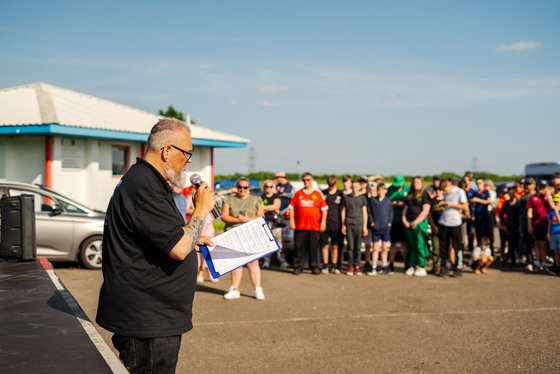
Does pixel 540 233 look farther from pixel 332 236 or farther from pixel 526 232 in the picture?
pixel 332 236

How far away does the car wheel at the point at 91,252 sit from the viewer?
11492 millimetres

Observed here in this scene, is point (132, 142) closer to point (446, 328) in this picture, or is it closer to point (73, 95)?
point (73, 95)

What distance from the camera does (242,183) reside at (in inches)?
376

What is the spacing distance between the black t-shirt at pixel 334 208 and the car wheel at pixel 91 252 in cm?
490

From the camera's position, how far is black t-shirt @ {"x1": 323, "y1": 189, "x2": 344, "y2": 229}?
11992 millimetres

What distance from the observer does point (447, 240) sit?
1152 cm

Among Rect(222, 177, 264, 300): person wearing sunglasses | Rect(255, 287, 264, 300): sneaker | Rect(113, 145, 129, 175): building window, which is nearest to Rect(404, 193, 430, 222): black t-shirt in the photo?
Rect(222, 177, 264, 300): person wearing sunglasses

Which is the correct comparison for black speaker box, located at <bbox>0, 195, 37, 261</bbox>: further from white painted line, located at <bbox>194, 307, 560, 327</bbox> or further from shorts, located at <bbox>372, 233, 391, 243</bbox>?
shorts, located at <bbox>372, 233, 391, 243</bbox>

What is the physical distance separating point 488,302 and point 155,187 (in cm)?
728

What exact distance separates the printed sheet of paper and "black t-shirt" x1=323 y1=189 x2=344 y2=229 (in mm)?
6248

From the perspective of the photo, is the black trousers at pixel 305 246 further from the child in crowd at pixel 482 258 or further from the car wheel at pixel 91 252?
the car wheel at pixel 91 252

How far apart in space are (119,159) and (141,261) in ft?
53.7

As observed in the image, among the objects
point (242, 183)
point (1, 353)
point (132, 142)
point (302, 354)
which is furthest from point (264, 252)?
point (132, 142)

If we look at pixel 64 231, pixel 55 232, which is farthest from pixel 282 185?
pixel 55 232
